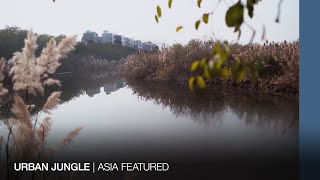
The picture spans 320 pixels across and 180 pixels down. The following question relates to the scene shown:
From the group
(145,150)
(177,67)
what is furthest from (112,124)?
(177,67)

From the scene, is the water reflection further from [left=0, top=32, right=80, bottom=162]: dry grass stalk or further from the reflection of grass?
[left=0, top=32, right=80, bottom=162]: dry grass stalk

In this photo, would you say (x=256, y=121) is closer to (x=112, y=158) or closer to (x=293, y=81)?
(x=112, y=158)

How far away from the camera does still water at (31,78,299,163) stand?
3.38 meters

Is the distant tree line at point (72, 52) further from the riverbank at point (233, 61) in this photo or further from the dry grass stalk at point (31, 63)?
the dry grass stalk at point (31, 63)

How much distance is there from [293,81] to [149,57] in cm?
716

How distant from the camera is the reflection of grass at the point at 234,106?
16.4 ft

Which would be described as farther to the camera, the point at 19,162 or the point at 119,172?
the point at 119,172

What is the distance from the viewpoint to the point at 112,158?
3266 millimetres

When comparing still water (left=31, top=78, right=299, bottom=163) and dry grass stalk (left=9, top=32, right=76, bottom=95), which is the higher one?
dry grass stalk (left=9, top=32, right=76, bottom=95)

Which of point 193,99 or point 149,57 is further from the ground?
point 149,57

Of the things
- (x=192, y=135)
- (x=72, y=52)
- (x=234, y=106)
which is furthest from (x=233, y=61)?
(x=72, y=52)

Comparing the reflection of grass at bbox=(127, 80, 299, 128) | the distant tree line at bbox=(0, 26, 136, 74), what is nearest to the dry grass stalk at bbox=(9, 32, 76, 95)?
the reflection of grass at bbox=(127, 80, 299, 128)

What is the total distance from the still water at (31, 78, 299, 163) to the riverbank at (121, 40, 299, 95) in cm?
78

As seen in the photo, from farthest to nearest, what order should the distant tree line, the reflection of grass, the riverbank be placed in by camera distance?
the distant tree line, the riverbank, the reflection of grass
